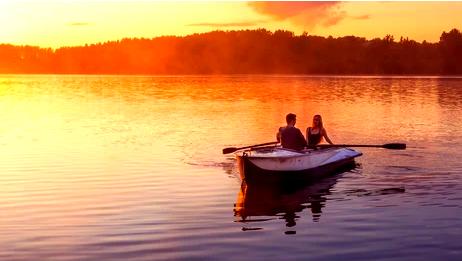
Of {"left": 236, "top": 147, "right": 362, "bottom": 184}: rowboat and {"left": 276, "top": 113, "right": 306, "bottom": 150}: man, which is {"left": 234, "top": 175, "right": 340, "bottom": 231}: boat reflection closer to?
{"left": 236, "top": 147, "right": 362, "bottom": 184}: rowboat

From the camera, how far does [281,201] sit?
20703 mm

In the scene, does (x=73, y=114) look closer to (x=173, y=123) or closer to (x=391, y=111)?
(x=173, y=123)

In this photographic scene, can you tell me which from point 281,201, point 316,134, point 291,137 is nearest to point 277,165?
point 291,137

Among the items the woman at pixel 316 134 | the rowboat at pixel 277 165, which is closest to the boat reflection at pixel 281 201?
the rowboat at pixel 277 165

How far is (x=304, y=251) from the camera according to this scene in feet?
48.5

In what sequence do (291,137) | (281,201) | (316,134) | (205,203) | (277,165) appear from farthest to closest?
1. (316,134)
2. (291,137)
3. (277,165)
4. (281,201)
5. (205,203)

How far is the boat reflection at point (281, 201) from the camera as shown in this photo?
18469 mm

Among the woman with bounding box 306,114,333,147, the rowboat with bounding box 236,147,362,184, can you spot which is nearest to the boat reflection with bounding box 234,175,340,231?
the rowboat with bounding box 236,147,362,184

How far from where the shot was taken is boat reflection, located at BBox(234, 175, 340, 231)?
1847cm

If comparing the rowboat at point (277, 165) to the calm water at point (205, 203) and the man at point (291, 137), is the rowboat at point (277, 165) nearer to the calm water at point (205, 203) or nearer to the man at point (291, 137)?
the man at point (291, 137)

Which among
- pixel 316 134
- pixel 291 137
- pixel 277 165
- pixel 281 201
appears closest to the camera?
pixel 281 201

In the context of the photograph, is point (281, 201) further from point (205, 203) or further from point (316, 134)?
point (316, 134)

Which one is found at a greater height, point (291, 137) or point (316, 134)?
point (291, 137)

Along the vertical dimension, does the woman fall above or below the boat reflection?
above
